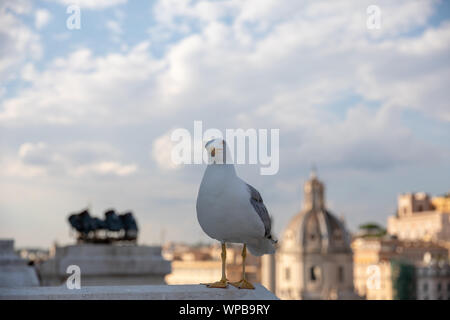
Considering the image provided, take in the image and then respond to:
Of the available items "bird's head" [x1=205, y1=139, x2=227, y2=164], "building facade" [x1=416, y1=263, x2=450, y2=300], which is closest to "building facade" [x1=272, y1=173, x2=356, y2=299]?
"building facade" [x1=416, y1=263, x2=450, y2=300]

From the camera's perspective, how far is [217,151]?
558 centimetres

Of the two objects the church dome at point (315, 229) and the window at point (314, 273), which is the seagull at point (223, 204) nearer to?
the church dome at point (315, 229)

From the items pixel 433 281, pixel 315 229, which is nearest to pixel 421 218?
pixel 433 281

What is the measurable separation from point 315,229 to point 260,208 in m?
63.7

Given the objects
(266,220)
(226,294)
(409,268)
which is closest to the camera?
(226,294)

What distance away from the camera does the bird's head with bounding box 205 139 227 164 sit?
5.56 m

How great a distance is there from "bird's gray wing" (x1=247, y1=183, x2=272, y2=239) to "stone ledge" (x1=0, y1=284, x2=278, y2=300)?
63 centimetres

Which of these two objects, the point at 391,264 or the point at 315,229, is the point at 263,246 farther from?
the point at 391,264

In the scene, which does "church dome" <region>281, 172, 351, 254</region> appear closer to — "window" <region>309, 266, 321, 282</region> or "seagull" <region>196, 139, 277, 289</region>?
"window" <region>309, 266, 321, 282</region>
